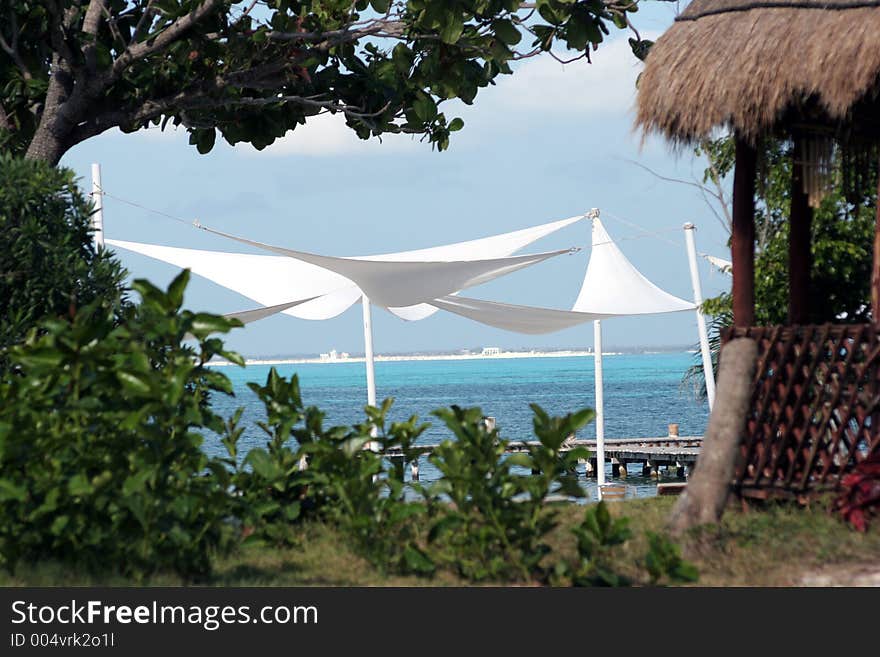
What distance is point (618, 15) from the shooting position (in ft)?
23.0

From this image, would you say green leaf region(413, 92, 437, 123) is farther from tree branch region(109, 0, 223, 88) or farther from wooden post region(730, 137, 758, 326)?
wooden post region(730, 137, 758, 326)

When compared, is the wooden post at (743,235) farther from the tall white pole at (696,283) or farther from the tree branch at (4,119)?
the tall white pole at (696,283)

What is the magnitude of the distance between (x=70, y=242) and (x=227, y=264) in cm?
680

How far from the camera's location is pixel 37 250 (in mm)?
5199

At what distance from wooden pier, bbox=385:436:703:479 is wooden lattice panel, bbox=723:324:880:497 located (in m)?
11.9

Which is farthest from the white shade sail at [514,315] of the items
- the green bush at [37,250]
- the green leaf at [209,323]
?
the green leaf at [209,323]

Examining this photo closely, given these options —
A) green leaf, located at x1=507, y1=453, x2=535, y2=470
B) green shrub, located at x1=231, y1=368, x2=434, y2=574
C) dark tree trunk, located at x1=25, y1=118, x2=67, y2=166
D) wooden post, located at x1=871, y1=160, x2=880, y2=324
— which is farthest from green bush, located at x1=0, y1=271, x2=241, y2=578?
dark tree trunk, located at x1=25, y1=118, x2=67, y2=166

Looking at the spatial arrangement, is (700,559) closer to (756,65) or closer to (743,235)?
(743,235)

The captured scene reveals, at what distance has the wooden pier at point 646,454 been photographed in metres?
18.0

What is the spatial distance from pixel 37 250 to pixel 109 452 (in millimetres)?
1777

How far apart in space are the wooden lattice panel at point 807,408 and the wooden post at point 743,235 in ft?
0.87
